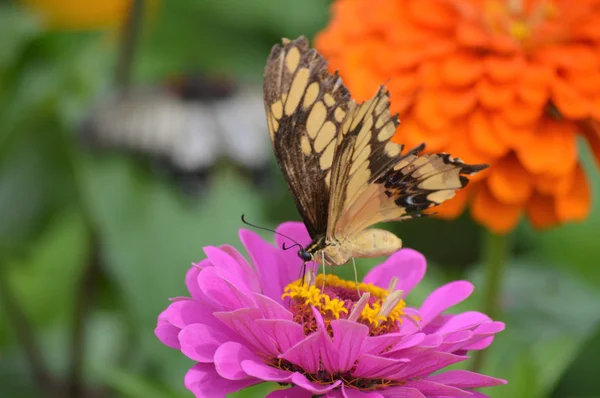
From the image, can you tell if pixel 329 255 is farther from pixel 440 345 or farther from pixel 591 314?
pixel 591 314

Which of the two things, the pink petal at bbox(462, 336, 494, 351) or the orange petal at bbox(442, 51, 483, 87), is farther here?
the orange petal at bbox(442, 51, 483, 87)

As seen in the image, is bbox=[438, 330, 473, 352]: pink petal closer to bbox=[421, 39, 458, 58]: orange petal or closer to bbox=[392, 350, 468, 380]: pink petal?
bbox=[392, 350, 468, 380]: pink petal

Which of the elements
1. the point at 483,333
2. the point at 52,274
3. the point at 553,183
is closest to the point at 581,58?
the point at 553,183

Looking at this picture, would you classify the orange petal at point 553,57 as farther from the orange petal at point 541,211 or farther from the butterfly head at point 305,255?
the butterfly head at point 305,255

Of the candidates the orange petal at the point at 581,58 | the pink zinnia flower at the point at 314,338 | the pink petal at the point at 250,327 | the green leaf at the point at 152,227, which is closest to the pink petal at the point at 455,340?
the pink zinnia flower at the point at 314,338

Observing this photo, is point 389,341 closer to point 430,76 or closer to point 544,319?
point 430,76

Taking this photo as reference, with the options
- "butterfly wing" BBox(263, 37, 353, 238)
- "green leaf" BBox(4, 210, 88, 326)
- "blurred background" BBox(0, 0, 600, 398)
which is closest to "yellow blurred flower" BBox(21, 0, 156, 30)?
"blurred background" BBox(0, 0, 600, 398)
